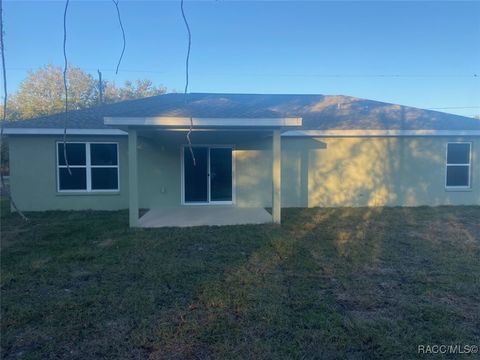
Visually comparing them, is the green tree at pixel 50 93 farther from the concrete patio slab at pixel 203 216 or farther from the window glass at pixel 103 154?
the concrete patio slab at pixel 203 216

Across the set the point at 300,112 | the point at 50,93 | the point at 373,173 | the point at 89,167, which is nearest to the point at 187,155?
the point at 89,167

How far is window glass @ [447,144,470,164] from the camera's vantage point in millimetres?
11906

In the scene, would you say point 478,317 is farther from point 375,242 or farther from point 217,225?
point 217,225

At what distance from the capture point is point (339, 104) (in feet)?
48.2

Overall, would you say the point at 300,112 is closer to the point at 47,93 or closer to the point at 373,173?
the point at 373,173

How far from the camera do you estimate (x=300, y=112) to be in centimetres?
1334

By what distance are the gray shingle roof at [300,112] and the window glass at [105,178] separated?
150cm

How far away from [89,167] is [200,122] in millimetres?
5278

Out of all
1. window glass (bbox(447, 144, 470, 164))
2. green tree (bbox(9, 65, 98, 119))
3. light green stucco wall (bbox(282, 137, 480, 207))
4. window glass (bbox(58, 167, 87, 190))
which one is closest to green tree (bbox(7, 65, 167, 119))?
green tree (bbox(9, 65, 98, 119))

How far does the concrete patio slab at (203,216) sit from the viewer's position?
8.88m

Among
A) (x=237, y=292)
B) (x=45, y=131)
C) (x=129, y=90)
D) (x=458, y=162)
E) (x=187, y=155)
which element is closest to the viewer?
(x=237, y=292)

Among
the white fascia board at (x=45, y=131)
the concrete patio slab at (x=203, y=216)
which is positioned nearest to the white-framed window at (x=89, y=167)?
the white fascia board at (x=45, y=131)

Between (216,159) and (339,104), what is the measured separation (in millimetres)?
6640

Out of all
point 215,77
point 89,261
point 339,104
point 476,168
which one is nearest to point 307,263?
point 89,261
